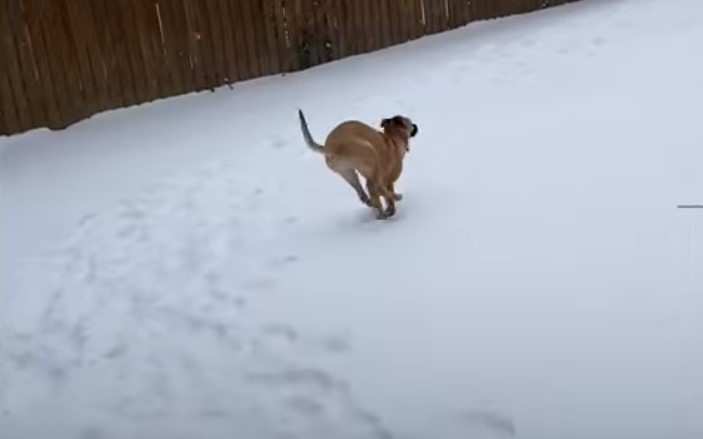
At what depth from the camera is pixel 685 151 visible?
3756 millimetres

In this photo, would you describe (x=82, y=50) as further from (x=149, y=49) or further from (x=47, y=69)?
(x=149, y=49)

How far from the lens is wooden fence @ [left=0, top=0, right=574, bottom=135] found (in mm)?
5012

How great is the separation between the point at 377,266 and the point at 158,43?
2675 millimetres

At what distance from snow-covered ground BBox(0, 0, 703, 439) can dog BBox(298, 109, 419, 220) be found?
0.13 meters

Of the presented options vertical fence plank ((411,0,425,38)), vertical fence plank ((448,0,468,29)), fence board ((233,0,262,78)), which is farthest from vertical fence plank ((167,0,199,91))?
vertical fence plank ((448,0,468,29))

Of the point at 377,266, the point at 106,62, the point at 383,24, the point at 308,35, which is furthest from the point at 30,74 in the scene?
the point at 377,266

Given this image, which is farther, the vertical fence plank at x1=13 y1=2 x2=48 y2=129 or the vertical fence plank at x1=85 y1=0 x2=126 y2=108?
the vertical fence plank at x1=85 y1=0 x2=126 y2=108

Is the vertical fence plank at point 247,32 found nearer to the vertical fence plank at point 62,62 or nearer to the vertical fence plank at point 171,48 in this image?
the vertical fence plank at point 171,48

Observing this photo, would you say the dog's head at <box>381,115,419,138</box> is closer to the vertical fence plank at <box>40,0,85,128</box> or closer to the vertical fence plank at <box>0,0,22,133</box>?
the vertical fence plank at <box>40,0,85,128</box>

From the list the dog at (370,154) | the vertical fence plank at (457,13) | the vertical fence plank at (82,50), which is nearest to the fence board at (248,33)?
the vertical fence plank at (82,50)

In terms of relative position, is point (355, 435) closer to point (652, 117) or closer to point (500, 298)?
point (500, 298)

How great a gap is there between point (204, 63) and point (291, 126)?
90cm

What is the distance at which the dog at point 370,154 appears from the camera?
3408mm

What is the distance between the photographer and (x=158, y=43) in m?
5.33
